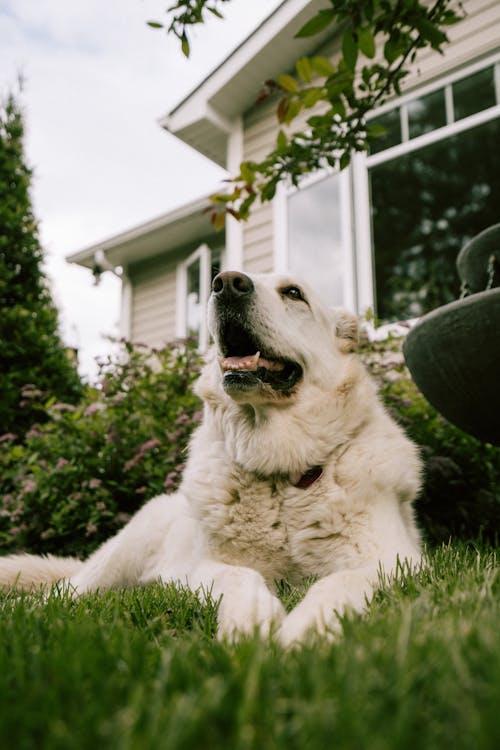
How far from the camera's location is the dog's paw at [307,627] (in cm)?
114

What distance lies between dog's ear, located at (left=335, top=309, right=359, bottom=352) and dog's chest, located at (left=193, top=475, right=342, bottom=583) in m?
0.86

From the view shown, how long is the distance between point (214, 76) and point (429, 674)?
7.94m

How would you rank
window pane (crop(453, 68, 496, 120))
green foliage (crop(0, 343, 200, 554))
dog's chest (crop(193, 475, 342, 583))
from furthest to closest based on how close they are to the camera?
window pane (crop(453, 68, 496, 120)), green foliage (crop(0, 343, 200, 554)), dog's chest (crop(193, 475, 342, 583))

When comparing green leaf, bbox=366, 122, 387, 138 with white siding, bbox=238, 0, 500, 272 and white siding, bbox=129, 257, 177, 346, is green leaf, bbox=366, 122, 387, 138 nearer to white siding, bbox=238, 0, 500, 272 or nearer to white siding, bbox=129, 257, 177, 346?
white siding, bbox=238, 0, 500, 272

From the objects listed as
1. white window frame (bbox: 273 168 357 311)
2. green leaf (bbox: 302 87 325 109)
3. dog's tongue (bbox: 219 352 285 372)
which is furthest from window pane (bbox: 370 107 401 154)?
dog's tongue (bbox: 219 352 285 372)

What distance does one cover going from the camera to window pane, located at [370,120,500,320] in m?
8.37

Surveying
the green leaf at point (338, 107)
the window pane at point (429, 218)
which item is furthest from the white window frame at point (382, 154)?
the green leaf at point (338, 107)

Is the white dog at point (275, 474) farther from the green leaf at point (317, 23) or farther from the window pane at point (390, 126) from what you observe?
the window pane at point (390, 126)

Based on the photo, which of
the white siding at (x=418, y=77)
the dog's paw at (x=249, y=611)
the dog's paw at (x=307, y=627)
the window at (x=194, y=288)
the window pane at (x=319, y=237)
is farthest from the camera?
the window at (x=194, y=288)

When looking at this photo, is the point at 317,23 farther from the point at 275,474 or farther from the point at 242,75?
the point at 242,75

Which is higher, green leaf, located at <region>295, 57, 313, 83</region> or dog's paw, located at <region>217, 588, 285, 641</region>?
green leaf, located at <region>295, 57, 313, 83</region>

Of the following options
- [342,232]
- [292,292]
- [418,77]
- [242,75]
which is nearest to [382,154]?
[418,77]

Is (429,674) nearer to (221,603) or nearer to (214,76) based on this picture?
(221,603)

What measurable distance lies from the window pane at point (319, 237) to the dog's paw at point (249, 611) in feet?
17.4
